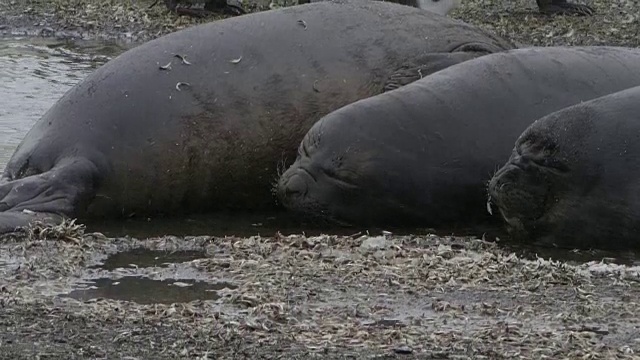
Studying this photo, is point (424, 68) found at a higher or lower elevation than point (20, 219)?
higher

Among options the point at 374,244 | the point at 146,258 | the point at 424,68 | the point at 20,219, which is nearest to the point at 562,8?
the point at 424,68

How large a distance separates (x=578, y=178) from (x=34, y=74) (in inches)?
274

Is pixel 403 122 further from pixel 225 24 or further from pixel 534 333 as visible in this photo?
pixel 534 333

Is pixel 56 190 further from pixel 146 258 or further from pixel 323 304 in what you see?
pixel 323 304

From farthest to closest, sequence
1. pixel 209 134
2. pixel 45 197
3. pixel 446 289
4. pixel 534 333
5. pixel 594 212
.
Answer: pixel 209 134, pixel 45 197, pixel 594 212, pixel 446 289, pixel 534 333

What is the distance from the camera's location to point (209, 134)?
6.67m

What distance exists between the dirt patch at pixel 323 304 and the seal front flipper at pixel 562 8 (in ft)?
33.0

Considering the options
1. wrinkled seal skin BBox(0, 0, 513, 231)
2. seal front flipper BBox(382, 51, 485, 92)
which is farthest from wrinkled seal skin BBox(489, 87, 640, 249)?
wrinkled seal skin BBox(0, 0, 513, 231)

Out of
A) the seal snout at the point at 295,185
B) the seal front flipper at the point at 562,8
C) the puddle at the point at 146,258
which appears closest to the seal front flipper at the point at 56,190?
the puddle at the point at 146,258

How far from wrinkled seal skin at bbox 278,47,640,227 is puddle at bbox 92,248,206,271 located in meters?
0.98

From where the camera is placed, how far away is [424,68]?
6.88 metres

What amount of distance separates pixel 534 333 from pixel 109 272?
182 cm

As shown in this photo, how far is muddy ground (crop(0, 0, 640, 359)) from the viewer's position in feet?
12.9

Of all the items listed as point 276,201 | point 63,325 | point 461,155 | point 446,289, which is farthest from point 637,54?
point 63,325
